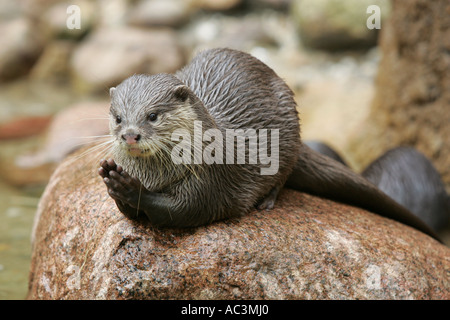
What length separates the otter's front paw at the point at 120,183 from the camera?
223cm

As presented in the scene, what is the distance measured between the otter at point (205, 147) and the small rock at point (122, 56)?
551cm

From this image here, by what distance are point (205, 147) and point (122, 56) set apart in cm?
648

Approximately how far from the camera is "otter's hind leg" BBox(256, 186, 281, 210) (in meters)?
2.83

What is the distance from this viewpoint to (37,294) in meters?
2.84

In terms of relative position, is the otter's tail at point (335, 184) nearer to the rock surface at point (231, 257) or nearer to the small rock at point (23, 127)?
the rock surface at point (231, 257)

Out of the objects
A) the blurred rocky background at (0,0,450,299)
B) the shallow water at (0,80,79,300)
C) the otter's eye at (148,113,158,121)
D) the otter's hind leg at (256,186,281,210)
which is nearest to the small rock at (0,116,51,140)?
the blurred rocky background at (0,0,450,299)

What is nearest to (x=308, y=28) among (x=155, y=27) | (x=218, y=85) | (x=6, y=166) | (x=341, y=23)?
(x=341, y=23)

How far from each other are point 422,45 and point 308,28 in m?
3.64

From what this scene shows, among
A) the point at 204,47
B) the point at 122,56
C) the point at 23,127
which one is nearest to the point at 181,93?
the point at 23,127

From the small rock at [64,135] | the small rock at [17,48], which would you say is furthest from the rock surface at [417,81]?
the small rock at [17,48]

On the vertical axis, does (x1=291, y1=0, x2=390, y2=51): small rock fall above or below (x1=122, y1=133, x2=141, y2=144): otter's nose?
above

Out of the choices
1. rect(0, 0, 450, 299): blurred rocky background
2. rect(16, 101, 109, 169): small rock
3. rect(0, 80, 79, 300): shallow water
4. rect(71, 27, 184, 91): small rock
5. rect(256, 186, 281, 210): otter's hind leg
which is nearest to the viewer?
rect(256, 186, 281, 210): otter's hind leg

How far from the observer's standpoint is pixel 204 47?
29.0ft

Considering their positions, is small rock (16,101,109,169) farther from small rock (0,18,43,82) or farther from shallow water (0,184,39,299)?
small rock (0,18,43,82)
